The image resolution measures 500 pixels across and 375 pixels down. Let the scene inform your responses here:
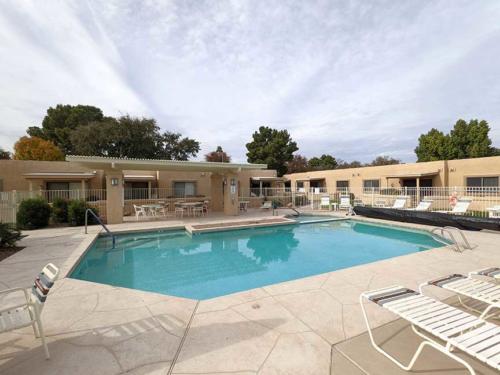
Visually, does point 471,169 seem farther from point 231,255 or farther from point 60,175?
point 60,175

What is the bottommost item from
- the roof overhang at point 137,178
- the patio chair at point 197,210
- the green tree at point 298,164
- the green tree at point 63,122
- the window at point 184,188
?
the patio chair at point 197,210

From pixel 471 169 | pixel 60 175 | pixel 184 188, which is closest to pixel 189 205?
pixel 184 188

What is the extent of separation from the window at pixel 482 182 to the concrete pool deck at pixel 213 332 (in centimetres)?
1688

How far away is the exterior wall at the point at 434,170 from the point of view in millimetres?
16266

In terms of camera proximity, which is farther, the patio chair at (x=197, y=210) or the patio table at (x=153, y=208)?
the patio chair at (x=197, y=210)

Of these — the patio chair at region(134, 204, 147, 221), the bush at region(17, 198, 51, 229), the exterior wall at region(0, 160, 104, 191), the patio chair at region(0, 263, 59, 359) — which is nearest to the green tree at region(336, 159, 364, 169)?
the patio chair at region(134, 204, 147, 221)

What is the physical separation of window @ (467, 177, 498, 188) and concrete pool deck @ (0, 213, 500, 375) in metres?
16.9

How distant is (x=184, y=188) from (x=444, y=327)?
19.6m

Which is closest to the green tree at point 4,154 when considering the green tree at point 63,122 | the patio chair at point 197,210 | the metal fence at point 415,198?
the green tree at point 63,122

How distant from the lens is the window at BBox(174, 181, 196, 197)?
788 inches

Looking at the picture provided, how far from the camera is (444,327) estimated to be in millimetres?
2107

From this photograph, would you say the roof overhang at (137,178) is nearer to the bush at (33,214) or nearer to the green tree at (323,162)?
the bush at (33,214)

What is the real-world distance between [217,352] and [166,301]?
5.05 ft

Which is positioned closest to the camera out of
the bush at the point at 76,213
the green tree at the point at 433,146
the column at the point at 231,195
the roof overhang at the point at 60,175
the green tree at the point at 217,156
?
the bush at the point at 76,213
